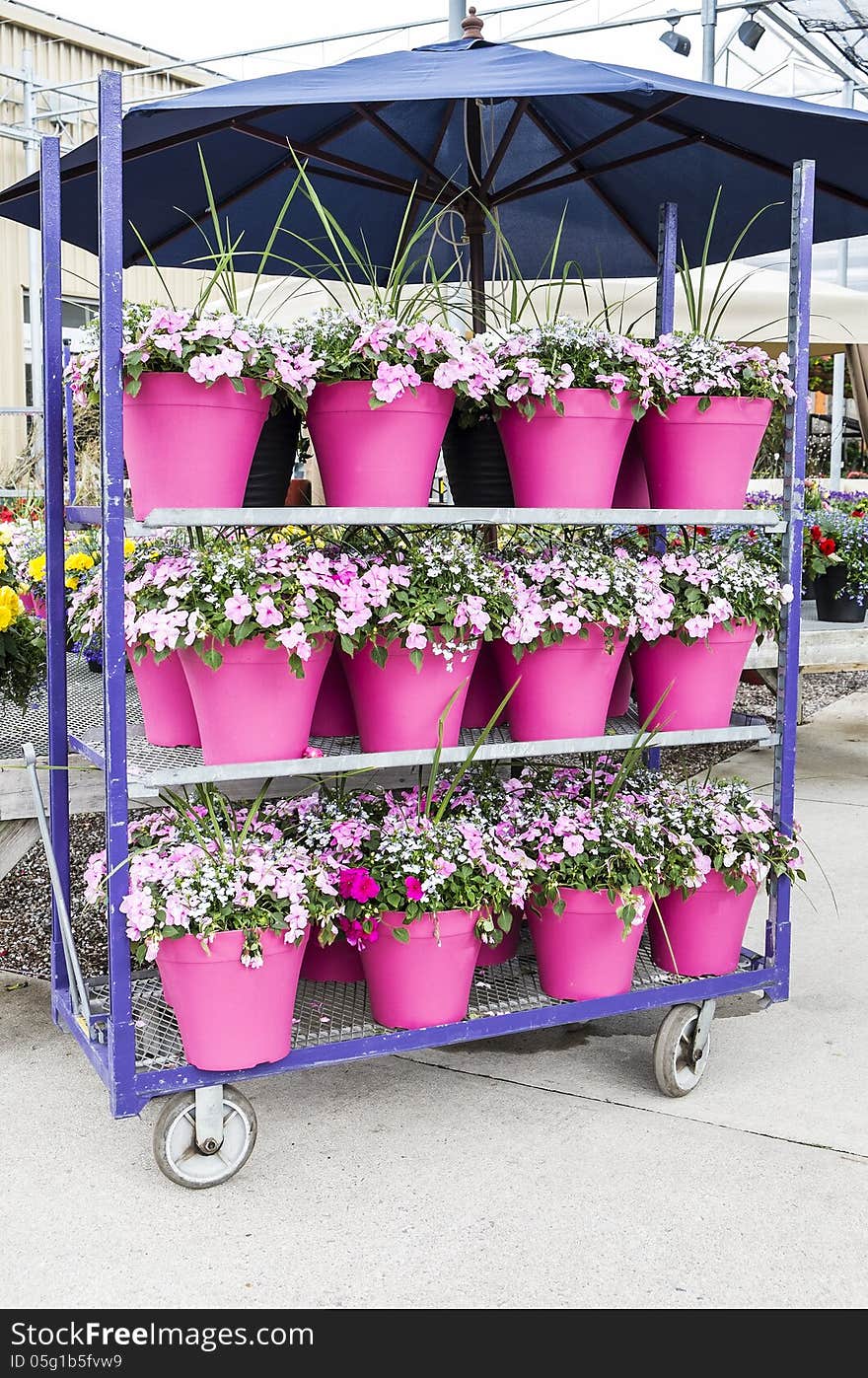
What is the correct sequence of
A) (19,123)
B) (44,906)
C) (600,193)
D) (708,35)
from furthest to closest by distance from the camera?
(19,123) < (708,35) < (44,906) < (600,193)

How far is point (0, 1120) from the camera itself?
2.41 meters

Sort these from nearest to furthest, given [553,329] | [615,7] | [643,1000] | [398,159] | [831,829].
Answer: [553,329], [643,1000], [398,159], [831,829], [615,7]

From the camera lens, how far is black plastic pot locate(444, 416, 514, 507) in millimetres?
2559

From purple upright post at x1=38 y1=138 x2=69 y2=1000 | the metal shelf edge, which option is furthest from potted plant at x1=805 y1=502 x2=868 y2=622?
purple upright post at x1=38 y1=138 x2=69 y2=1000

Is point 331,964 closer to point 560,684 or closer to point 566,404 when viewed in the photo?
point 560,684

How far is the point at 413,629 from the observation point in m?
2.16

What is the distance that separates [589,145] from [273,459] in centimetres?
102

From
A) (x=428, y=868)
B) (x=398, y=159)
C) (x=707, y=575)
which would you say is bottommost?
(x=428, y=868)

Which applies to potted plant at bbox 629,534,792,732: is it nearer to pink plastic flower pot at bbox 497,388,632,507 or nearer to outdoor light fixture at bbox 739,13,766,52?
pink plastic flower pot at bbox 497,388,632,507

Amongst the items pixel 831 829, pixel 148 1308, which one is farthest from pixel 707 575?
pixel 831 829

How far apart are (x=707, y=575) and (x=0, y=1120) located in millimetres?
1702

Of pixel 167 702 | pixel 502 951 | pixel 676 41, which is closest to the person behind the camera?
pixel 167 702

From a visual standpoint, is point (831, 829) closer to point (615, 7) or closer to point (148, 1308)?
point (148, 1308)

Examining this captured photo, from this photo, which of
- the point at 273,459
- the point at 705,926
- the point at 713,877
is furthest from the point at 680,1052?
the point at 273,459
